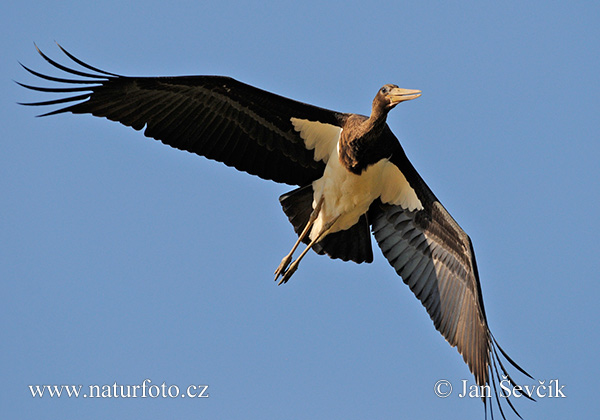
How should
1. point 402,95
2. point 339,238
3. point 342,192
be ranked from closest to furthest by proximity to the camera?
point 402,95 → point 342,192 → point 339,238

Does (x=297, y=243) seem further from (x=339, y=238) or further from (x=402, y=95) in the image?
(x=402, y=95)

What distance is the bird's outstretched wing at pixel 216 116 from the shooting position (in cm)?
1207

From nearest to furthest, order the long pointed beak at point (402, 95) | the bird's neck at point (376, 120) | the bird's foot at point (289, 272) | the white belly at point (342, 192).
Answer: the long pointed beak at point (402, 95)
the bird's neck at point (376, 120)
the white belly at point (342, 192)
the bird's foot at point (289, 272)

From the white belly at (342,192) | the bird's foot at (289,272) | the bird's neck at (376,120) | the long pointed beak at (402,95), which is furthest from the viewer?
the bird's foot at (289,272)

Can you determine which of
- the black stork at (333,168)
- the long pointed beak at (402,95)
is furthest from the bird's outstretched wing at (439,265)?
the long pointed beak at (402,95)

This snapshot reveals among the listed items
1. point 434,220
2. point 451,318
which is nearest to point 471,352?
point 451,318

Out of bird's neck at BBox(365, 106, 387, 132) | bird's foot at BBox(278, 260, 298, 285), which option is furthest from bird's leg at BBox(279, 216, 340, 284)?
bird's neck at BBox(365, 106, 387, 132)

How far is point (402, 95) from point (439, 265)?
8.75ft

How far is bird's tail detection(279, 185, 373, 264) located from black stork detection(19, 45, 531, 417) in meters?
0.01

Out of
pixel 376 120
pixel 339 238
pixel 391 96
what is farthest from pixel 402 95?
pixel 339 238

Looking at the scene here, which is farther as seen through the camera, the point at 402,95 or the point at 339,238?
the point at 339,238

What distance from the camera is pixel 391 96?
12070 millimetres

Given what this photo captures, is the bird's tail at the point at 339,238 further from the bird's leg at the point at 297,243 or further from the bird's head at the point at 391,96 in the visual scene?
the bird's head at the point at 391,96

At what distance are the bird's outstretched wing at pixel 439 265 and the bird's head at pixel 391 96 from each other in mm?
1053
